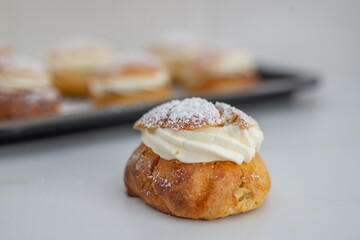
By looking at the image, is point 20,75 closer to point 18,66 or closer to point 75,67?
point 18,66

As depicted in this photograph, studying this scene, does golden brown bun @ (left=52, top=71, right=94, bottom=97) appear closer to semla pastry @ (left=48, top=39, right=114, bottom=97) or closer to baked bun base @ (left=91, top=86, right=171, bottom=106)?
semla pastry @ (left=48, top=39, right=114, bottom=97)

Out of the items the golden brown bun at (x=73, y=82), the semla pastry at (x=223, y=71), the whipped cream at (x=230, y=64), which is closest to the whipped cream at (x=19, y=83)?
the golden brown bun at (x=73, y=82)

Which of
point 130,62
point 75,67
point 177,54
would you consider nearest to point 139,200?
point 130,62

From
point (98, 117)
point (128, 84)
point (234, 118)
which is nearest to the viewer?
point (234, 118)

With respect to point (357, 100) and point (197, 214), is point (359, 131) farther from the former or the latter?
point (197, 214)

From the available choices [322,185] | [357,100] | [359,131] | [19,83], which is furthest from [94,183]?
[357,100]

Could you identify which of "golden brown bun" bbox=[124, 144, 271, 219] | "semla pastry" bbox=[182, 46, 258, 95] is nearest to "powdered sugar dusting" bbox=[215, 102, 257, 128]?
"golden brown bun" bbox=[124, 144, 271, 219]
